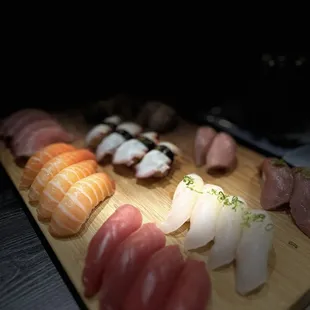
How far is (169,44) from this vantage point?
3.41 m

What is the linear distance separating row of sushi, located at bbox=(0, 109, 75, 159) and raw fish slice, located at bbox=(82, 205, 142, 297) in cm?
105

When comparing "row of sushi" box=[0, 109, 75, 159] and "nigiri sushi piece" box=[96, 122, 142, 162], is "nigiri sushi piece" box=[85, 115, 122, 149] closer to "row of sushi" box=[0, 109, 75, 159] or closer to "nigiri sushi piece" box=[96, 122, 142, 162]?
"nigiri sushi piece" box=[96, 122, 142, 162]

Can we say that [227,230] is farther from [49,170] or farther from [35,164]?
[35,164]

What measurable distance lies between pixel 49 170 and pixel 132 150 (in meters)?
0.56

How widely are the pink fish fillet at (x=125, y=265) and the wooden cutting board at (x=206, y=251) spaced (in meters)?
0.10

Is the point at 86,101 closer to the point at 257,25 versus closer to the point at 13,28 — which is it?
the point at 13,28

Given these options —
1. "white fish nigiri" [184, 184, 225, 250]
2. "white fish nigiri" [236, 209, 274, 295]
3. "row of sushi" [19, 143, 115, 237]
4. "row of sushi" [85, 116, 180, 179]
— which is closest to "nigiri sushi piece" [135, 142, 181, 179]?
"row of sushi" [85, 116, 180, 179]

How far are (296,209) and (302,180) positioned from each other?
0.61 feet

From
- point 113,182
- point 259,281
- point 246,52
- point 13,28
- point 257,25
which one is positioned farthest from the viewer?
point 246,52

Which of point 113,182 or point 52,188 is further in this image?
point 113,182

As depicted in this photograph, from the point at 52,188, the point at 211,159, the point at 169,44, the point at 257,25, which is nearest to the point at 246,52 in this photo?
the point at 257,25

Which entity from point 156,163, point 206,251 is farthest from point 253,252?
point 156,163

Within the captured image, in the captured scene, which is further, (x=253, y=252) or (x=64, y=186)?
(x=64, y=186)

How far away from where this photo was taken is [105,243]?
1.57 m
